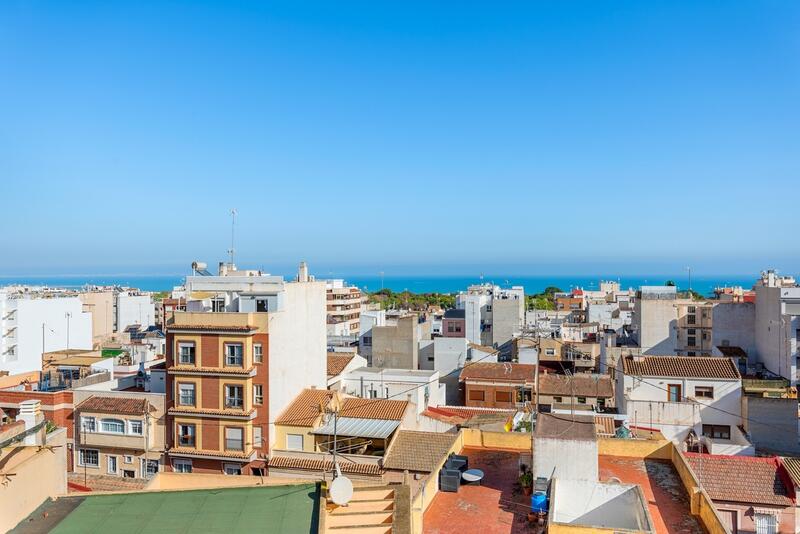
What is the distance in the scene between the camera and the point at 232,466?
27.6 m

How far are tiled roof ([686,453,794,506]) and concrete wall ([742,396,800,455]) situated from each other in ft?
41.2

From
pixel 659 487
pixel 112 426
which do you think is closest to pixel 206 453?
pixel 112 426

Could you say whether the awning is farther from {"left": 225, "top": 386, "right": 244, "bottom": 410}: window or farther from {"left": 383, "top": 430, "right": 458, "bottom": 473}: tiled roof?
{"left": 225, "top": 386, "right": 244, "bottom": 410}: window

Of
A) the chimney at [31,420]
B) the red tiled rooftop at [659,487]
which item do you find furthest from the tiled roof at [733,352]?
the chimney at [31,420]

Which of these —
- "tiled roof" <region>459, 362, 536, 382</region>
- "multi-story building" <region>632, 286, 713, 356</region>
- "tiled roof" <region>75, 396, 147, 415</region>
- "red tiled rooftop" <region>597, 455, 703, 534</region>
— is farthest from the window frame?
"multi-story building" <region>632, 286, 713, 356</region>

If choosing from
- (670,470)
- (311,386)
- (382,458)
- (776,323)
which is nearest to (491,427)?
(382,458)

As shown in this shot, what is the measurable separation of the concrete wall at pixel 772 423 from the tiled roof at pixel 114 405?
104 ft

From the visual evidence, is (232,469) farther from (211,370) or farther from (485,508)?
(485,508)

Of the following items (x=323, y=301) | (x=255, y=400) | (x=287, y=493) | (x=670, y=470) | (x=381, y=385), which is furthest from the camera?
(x=381, y=385)

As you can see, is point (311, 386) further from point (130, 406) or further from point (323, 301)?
point (130, 406)

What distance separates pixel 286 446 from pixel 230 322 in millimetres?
5970

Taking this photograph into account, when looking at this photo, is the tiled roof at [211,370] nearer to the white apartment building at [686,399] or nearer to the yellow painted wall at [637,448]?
the yellow painted wall at [637,448]

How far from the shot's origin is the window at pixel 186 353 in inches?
1106

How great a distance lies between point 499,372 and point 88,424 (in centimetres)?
2735
